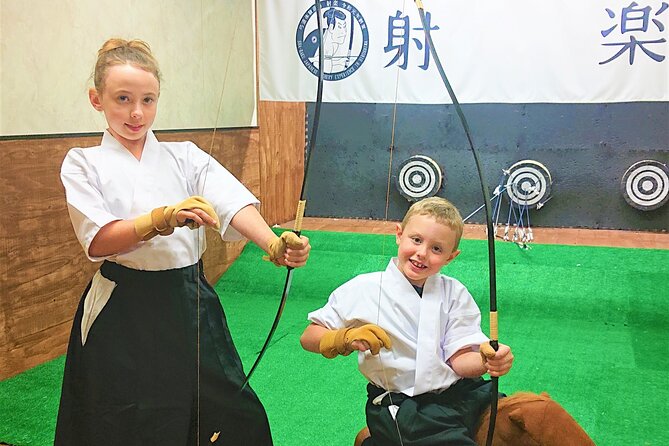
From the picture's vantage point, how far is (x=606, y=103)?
4.41 feet

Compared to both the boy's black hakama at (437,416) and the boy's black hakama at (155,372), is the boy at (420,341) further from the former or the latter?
the boy's black hakama at (155,372)

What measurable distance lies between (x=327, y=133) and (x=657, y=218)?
2.20 ft

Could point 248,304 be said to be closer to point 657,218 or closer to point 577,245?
point 577,245

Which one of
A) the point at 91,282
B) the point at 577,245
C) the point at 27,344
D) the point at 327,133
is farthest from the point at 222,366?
the point at 577,245

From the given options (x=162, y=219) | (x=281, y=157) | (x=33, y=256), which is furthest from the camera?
(x=33, y=256)

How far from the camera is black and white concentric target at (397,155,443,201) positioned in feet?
3.88

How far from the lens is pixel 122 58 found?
1000mm

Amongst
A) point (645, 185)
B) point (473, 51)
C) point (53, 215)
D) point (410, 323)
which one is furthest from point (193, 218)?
point (645, 185)

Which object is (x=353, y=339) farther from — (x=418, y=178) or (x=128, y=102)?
(x=128, y=102)

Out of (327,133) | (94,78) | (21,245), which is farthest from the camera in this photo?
(21,245)

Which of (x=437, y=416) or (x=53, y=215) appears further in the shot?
(x=53, y=215)

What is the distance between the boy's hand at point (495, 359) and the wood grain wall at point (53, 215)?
0.37 meters

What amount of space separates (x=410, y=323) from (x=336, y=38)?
54 cm

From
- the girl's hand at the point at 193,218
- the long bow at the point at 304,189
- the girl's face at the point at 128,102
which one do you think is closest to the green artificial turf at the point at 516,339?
the long bow at the point at 304,189
